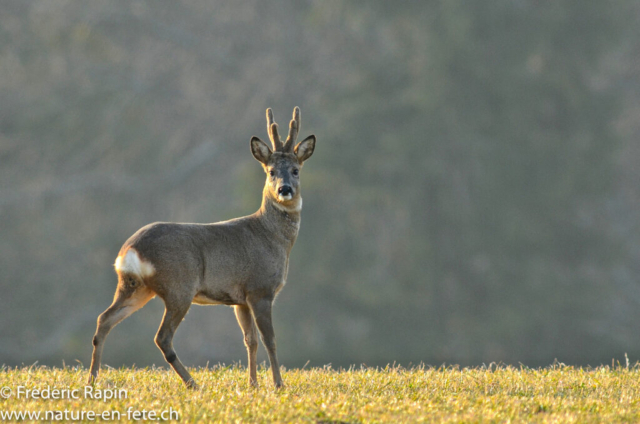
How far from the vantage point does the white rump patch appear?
6.63 meters

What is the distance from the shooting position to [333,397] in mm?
6086

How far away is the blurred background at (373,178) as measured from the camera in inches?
1147

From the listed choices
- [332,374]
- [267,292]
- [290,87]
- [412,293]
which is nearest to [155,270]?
[267,292]

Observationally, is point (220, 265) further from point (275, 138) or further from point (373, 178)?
point (373, 178)

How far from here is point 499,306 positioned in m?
29.3

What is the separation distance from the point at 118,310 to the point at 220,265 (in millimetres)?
808

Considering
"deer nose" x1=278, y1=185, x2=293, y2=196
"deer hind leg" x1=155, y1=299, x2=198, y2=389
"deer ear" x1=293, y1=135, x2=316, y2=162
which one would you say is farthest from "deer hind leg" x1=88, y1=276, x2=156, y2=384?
"deer ear" x1=293, y1=135, x2=316, y2=162

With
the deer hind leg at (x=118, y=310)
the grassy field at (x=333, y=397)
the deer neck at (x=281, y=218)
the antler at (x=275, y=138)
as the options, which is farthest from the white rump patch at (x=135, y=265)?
the antler at (x=275, y=138)

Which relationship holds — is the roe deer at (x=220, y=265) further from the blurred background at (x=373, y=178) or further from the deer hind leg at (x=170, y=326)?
the blurred background at (x=373, y=178)

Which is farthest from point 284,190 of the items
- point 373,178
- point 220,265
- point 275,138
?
point 373,178

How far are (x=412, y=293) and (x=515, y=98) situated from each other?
24.2 ft

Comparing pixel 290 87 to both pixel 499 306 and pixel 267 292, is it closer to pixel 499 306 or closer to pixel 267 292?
pixel 499 306

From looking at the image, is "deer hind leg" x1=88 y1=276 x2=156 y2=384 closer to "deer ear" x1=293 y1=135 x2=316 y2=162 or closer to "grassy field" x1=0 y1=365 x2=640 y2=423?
"grassy field" x1=0 y1=365 x2=640 y2=423

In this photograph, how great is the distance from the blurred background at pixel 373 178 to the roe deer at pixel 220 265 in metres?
20.3
